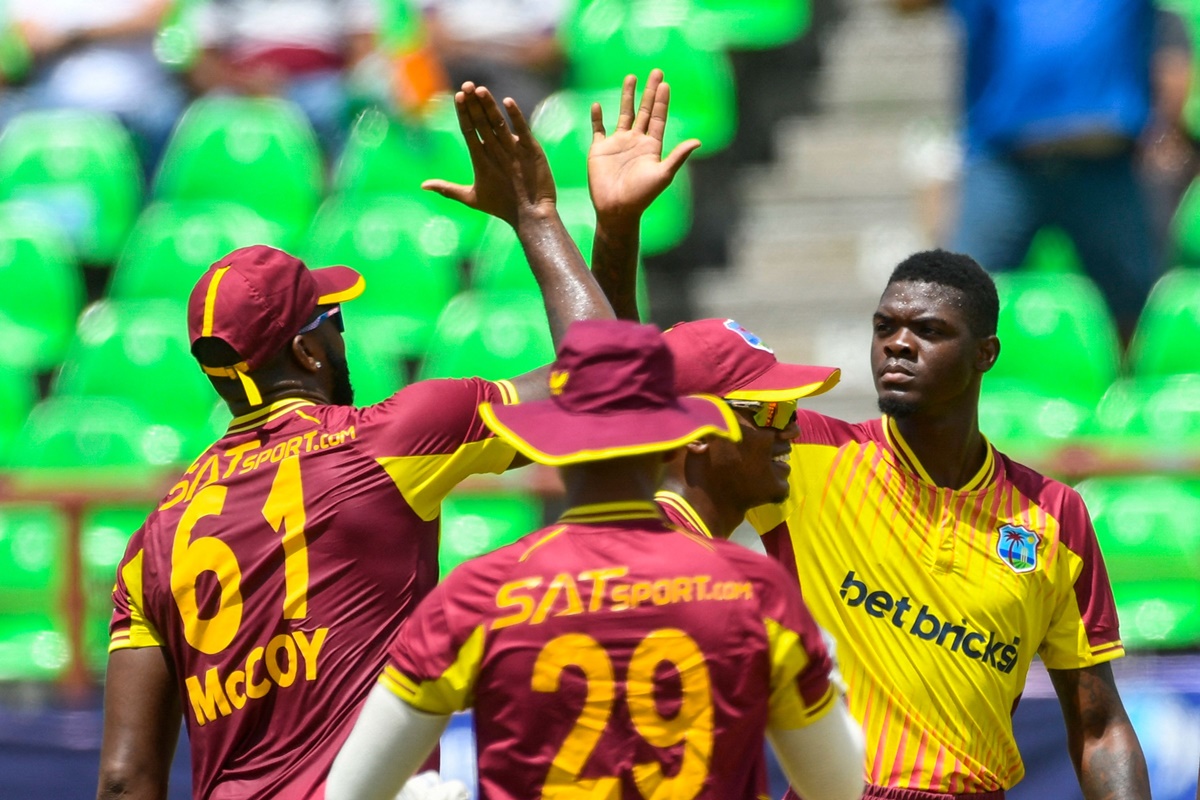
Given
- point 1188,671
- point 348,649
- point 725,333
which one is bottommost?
point 1188,671

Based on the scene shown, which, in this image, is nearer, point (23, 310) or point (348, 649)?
point (348, 649)

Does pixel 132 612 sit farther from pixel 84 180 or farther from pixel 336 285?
pixel 84 180

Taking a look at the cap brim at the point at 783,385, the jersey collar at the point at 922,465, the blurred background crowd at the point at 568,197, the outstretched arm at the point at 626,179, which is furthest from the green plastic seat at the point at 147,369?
the cap brim at the point at 783,385

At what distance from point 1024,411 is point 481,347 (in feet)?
8.63

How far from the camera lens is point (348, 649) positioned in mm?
3541

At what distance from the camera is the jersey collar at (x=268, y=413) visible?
3.66 m

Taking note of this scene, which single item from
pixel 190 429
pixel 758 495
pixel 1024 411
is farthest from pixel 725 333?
pixel 190 429

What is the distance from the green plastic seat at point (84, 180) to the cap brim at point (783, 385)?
744 centimetres

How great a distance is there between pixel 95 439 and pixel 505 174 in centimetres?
524

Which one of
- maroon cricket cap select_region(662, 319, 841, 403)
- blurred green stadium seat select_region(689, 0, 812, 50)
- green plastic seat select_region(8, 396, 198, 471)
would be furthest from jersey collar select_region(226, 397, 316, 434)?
blurred green stadium seat select_region(689, 0, 812, 50)

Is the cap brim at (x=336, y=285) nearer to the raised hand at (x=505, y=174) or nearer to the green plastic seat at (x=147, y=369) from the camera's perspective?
the raised hand at (x=505, y=174)

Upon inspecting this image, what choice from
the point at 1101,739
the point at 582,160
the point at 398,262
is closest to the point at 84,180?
the point at 398,262

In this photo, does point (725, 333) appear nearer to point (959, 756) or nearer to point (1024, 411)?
point (959, 756)

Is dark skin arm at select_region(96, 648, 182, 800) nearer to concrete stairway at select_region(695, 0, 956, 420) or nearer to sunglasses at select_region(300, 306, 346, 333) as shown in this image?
sunglasses at select_region(300, 306, 346, 333)
